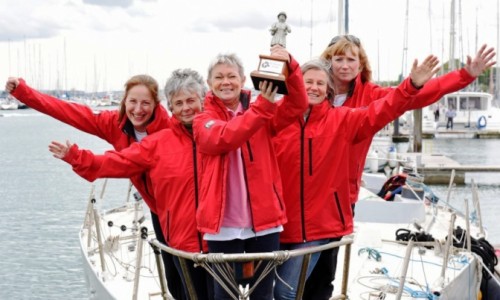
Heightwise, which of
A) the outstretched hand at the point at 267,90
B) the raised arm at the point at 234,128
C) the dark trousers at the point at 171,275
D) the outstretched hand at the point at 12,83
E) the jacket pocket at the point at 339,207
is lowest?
the dark trousers at the point at 171,275

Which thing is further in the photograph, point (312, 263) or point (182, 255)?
point (312, 263)

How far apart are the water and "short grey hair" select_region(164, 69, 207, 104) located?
36.2 ft

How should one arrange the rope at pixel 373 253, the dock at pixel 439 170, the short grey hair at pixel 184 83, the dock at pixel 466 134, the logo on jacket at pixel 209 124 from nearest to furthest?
the logo on jacket at pixel 209 124 < the short grey hair at pixel 184 83 < the rope at pixel 373 253 < the dock at pixel 439 170 < the dock at pixel 466 134

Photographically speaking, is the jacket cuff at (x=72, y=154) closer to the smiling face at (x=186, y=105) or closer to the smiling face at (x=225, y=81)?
the smiling face at (x=186, y=105)

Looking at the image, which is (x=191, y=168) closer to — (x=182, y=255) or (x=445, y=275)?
(x=182, y=255)

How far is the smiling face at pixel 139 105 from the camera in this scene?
5207 millimetres

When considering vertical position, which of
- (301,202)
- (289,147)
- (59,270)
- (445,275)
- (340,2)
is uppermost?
(340,2)

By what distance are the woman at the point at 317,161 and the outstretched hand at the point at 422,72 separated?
0.01m

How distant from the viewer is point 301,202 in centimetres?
470

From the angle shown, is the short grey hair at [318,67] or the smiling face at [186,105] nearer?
the smiling face at [186,105]

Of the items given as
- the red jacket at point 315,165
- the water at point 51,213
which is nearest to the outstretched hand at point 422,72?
the red jacket at point 315,165

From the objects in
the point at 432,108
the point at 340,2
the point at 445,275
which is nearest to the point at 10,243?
the point at 340,2

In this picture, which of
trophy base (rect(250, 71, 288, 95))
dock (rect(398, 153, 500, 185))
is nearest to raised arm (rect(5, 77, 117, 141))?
trophy base (rect(250, 71, 288, 95))

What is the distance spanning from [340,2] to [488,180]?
2020 centimetres
